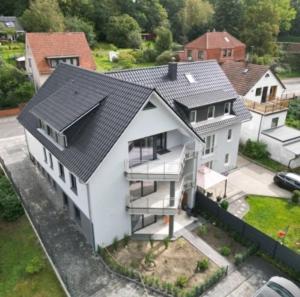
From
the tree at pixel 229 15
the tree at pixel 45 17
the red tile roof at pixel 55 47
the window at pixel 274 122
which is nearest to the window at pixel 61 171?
the window at pixel 274 122

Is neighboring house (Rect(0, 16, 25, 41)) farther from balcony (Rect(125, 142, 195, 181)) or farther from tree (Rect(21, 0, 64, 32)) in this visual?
balcony (Rect(125, 142, 195, 181))

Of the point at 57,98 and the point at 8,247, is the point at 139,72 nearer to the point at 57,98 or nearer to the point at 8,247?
the point at 57,98

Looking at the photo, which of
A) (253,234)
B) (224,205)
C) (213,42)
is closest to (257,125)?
(224,205)

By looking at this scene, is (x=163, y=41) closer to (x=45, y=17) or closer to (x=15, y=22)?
(x=45, y=17)

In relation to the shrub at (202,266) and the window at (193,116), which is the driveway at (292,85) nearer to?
the window at (193,116)

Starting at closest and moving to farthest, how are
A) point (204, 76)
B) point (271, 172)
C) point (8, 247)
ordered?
point (8, 247) → point (204, 76) → point (271, 172)

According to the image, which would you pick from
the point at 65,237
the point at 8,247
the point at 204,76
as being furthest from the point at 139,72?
the point at 8,247
